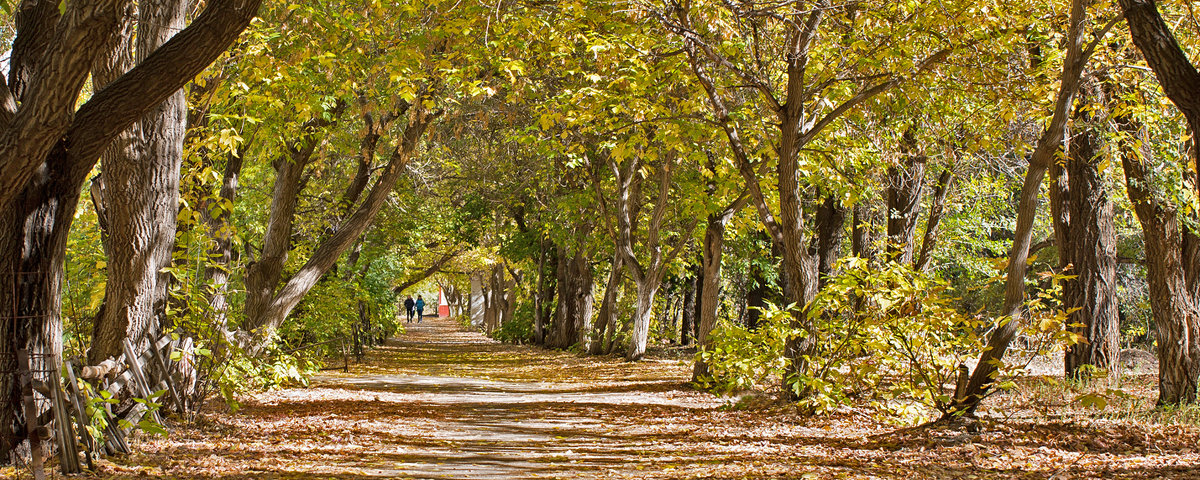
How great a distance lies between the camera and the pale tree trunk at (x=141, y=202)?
7434mm

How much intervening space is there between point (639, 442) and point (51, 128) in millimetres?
5817

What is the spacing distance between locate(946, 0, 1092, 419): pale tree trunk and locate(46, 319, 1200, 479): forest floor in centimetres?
35

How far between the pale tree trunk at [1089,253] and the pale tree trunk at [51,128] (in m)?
9.42

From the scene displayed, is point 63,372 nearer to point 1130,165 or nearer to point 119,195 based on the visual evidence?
point 119,195

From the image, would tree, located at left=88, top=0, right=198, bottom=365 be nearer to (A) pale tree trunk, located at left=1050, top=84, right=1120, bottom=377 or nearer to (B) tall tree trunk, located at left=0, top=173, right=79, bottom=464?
(B) tall tree trunk, located at left=0, top=173, right=79, bottom=464

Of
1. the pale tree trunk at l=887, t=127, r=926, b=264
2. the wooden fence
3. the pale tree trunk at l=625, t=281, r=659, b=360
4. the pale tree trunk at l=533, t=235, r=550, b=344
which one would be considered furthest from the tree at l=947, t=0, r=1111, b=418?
the pale tree trunk at l=533, t=235, r=550, b=344

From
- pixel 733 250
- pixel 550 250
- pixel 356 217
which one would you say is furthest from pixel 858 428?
pixel 550 250

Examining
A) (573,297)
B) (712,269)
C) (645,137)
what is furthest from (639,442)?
(573,297)

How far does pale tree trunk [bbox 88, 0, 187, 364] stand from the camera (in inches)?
293

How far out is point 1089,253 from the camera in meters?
11.1

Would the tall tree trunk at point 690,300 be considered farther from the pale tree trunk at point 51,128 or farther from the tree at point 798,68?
the pale tree trunk at point 51,128

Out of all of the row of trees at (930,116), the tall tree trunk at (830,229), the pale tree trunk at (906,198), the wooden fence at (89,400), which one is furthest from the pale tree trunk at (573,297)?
the wooden fence at (89,400)

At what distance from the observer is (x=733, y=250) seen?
22.8m

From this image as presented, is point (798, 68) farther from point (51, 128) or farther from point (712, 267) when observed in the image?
point (51, 128)
